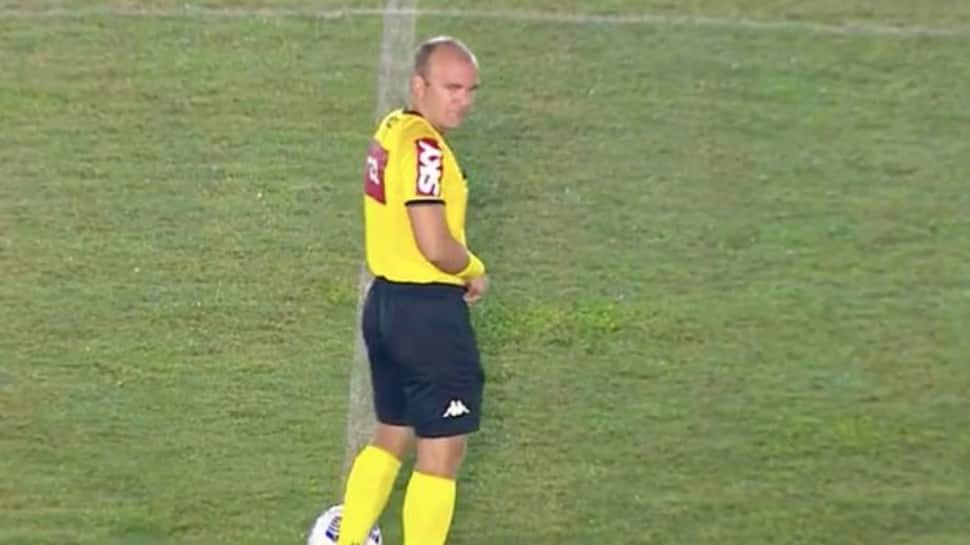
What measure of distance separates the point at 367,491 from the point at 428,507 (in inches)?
10.5

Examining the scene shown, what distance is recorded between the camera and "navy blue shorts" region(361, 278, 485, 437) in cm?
560

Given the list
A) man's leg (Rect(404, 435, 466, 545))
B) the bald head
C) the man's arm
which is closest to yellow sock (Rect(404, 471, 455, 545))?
man's leg (Rect(404, 435, 466, 545))

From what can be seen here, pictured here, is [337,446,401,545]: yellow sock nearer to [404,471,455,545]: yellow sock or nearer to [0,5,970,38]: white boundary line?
[404,471,455,545]: yellow sock

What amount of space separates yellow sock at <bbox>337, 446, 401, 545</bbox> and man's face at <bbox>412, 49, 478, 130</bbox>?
100 cm

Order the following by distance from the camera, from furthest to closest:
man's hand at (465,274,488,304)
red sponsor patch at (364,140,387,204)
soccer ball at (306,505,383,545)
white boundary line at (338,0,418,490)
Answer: white boundary line at (338,0,418,490) < soccer ball at (306,505,383,545) < man's hand at (465,274,488,304) < red sponsor patch at (364,140,387,204)

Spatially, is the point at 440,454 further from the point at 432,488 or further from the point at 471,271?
the point at 471,271

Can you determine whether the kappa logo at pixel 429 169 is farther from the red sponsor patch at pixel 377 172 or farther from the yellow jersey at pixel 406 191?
the red sponsor patch at pixel 377 172

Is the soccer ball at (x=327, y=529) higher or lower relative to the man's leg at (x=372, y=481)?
lower

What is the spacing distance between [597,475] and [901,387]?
123cm

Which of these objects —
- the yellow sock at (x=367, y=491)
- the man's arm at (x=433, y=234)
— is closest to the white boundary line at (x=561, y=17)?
the yellow sock at (x=367, y=491)

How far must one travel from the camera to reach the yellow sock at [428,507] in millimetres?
5664

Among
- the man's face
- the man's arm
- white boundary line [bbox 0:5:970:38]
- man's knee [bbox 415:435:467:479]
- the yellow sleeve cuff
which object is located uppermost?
white boundary line [bbox 0:5:970:38]

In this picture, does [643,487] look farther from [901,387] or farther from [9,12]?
[9,12]

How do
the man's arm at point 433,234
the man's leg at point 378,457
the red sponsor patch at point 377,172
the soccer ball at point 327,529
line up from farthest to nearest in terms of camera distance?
the soccer ball at point 327,529, the man's leg at point 378,457, the red sponsor patch at point 377,172, the man's arm at point 433,234
